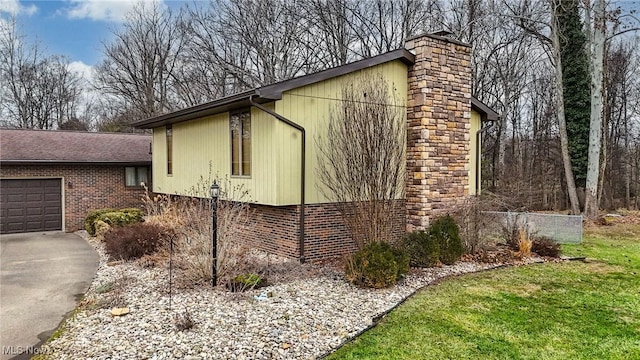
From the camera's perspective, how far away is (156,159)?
14.7 m

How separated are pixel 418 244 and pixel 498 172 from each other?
14343 millimetres

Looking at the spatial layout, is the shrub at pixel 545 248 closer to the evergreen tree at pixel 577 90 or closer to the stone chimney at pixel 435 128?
the stone chimney at pixel 435 128

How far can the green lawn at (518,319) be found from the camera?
4707 mm

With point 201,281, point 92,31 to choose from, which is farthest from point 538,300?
point 92,31

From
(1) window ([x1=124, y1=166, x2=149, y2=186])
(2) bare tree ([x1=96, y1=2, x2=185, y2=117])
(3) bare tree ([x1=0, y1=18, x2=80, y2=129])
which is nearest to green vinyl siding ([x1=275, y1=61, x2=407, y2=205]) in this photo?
(1) window ([x1=124, y1=166, x2=149, y2=186])

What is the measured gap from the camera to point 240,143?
991 cm

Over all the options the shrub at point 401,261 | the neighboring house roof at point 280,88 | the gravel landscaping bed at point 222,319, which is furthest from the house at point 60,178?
the shrub at point 401,261

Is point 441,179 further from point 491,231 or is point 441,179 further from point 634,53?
point 634,53

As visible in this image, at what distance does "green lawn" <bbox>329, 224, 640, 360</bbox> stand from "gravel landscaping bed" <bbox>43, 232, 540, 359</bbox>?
14.9 inches

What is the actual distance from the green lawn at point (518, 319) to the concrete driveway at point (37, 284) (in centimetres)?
392

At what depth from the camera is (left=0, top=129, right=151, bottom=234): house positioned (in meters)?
14.1

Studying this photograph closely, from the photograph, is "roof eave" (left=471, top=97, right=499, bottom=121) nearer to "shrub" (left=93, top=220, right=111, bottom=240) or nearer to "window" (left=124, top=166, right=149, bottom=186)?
"shrub" (left=93, top=220, right=111, bottom=240)

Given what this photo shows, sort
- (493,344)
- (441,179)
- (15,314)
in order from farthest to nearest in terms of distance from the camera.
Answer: (441,179)
(15,314)
(493,344)

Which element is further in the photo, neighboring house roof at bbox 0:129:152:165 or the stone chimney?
neighboring house roof at bbox 0:129:152:165
